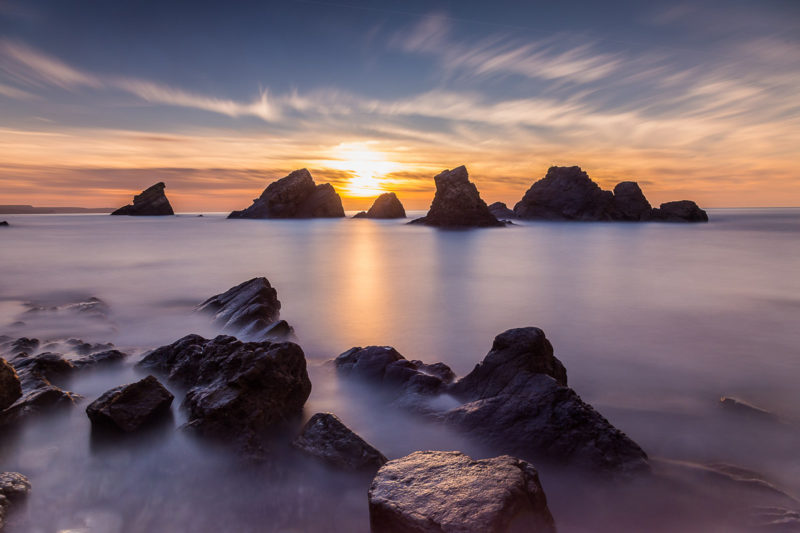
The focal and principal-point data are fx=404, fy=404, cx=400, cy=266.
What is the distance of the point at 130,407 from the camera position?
4527mm

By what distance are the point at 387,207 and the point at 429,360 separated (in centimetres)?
10037

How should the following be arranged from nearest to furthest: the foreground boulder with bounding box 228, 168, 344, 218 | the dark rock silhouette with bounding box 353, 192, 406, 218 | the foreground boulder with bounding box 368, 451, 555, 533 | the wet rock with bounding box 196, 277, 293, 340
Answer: the foreground boulder with bounding box 368, 451, 555, 533 → the wet rock with bounding box 196, 277, 293, 340 → the foreground boulder with bounding box 228, 168, 344, 218 → the dark rock silhouette with bounding box 353, 192, 406, 218

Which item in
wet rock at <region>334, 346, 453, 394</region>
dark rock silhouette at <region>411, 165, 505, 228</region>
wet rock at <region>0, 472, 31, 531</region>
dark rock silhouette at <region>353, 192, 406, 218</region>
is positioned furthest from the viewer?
dark rock silhouette at <region>353, 192, 406, 218</region>

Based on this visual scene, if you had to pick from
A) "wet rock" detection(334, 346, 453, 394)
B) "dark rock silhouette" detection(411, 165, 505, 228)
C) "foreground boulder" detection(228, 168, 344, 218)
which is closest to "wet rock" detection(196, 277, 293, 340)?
"wet rock" detection(334, 346, 453, 394)

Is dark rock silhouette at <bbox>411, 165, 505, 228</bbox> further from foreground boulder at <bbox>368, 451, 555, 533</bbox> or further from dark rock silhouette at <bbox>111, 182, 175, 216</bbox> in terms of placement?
dark rock silhouette at <bbox>111, 182, 175, 216</bbox>

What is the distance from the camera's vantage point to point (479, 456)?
426 centimetres

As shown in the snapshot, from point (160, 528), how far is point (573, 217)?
8979 centimetres

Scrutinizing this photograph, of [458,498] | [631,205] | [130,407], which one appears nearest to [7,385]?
[130,407]

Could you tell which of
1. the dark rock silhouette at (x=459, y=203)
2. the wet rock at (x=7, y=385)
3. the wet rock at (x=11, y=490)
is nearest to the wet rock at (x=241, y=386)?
the wet rock at (x=11, y=490)

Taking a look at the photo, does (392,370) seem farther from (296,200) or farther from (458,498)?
(296,200)

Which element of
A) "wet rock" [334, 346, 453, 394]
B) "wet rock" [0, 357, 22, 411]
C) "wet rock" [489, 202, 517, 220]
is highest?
"wet rock" [489, 202, 517, 220]

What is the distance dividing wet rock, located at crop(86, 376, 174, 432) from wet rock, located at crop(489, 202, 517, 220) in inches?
3521

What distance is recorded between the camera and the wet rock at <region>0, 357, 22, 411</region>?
14.7 feet

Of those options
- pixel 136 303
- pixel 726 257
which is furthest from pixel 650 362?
pixel 726 257
